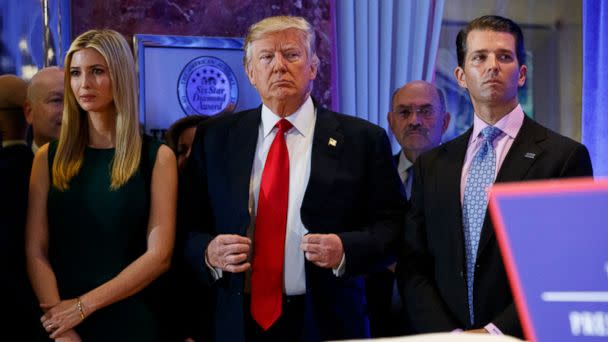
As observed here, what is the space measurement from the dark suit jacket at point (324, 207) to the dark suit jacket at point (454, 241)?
0.36 ft

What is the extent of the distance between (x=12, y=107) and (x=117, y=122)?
0.65 m

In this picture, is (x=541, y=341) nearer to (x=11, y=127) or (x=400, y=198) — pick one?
(x=400, y=198)

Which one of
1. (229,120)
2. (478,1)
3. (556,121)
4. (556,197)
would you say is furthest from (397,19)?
(556,197)

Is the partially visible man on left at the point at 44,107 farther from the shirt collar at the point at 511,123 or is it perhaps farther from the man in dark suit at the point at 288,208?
the shirt collar at the point at 511,123

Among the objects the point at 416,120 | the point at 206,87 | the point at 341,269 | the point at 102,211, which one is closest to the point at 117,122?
the point at 102,211

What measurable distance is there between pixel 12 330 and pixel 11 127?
743 millimetres

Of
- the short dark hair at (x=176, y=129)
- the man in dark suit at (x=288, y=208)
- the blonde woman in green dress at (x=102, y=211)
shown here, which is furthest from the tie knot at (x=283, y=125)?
the short dark hair at (x=176, y=129)

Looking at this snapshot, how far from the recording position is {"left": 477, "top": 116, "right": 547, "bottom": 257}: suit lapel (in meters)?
2.28

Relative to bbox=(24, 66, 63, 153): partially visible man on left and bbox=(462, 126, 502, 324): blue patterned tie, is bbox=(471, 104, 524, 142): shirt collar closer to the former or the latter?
bbox=(462, 126, 502, 324): blue patterned tie

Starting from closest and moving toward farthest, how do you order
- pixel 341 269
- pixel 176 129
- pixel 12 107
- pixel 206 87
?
pixel 341 269
pixel 12 107
pixel 176 129
pixel 206 87

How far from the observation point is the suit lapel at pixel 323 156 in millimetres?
2449

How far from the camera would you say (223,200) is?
99.7 inches

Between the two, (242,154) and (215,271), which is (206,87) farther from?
(215,271)

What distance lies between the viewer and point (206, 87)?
3.88 meters
